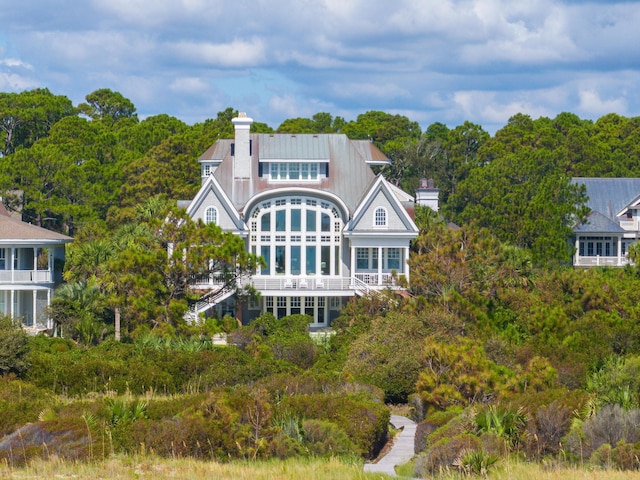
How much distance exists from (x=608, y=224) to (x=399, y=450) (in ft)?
143

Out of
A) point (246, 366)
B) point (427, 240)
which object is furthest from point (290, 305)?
point (246, 366)

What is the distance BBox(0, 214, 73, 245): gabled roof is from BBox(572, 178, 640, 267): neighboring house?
29.2 meters

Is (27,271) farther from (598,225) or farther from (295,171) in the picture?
(598,225)

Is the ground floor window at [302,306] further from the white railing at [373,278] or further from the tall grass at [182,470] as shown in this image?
the tall grass at [182,470]

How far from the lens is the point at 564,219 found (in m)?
63.8

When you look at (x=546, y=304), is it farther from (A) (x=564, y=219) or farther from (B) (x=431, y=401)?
(A) (x=564, y=219)

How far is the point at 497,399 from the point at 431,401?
5.99 ft

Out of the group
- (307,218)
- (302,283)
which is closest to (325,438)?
(302,283)

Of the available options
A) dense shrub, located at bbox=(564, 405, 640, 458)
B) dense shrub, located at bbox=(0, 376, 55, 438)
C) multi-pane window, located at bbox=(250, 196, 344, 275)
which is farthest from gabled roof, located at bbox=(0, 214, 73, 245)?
dense shrub, located at bbox=(564, 405, 640, 458)

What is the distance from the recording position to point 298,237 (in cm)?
5194

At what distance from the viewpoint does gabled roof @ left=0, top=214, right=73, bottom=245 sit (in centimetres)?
5003

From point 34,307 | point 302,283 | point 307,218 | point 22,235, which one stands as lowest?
point 34,307

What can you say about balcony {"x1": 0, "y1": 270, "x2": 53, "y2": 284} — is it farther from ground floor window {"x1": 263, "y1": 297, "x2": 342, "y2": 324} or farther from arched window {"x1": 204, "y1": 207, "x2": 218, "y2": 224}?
ground floor window {"x1": 263, "y1": 297, "x2": 342, "y2": 324}

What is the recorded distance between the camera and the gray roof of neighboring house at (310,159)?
5269 centimetres
